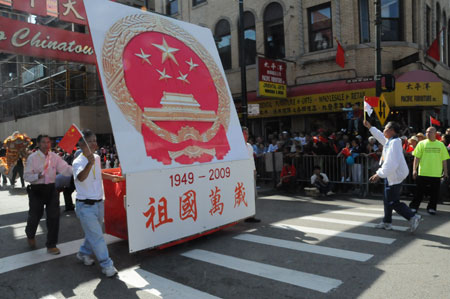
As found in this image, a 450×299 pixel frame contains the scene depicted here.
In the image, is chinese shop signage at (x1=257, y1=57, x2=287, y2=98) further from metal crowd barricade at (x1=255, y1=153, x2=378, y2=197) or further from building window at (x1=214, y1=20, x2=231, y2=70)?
building window at (x1=214, y1=20, x2=231, y2=70)

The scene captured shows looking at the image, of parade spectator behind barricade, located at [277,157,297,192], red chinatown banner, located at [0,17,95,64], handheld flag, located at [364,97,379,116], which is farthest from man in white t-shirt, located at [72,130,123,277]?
parade spectator behind barricade, located at [277,157,297,192]

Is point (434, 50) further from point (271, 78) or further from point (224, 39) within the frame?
point (224, 39)

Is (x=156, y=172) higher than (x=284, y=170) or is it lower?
higher

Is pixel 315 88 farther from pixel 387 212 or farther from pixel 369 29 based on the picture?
pixel 387 212

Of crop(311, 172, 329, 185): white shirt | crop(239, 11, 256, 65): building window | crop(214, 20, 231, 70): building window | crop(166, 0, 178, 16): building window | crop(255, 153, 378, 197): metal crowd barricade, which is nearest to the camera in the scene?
crop(255, 153, 378, 197): metal crowd barricade

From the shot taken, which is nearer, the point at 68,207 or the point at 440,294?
the point at 440,294

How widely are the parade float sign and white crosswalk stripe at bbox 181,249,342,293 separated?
0.47 meters

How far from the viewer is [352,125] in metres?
13.4

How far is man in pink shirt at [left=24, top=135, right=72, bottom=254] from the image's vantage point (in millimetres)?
5535

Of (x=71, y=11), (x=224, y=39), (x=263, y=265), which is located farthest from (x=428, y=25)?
(x=263, y=265)

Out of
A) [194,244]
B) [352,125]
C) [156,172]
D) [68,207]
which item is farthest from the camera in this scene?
[352,125]

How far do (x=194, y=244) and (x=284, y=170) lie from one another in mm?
6214

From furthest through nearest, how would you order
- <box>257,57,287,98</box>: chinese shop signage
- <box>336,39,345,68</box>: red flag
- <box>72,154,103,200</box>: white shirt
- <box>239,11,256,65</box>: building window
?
1. <box>239,11,256,65</box>: building window
2. <box>257,57,287,98</box>: chinese shop signage
3. <box>336,39,345,68</box>: red flag
4. <box>72,154,103,200</box>: white shirt

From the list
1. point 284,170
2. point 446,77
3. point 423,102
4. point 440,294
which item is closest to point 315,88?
point 423,102
